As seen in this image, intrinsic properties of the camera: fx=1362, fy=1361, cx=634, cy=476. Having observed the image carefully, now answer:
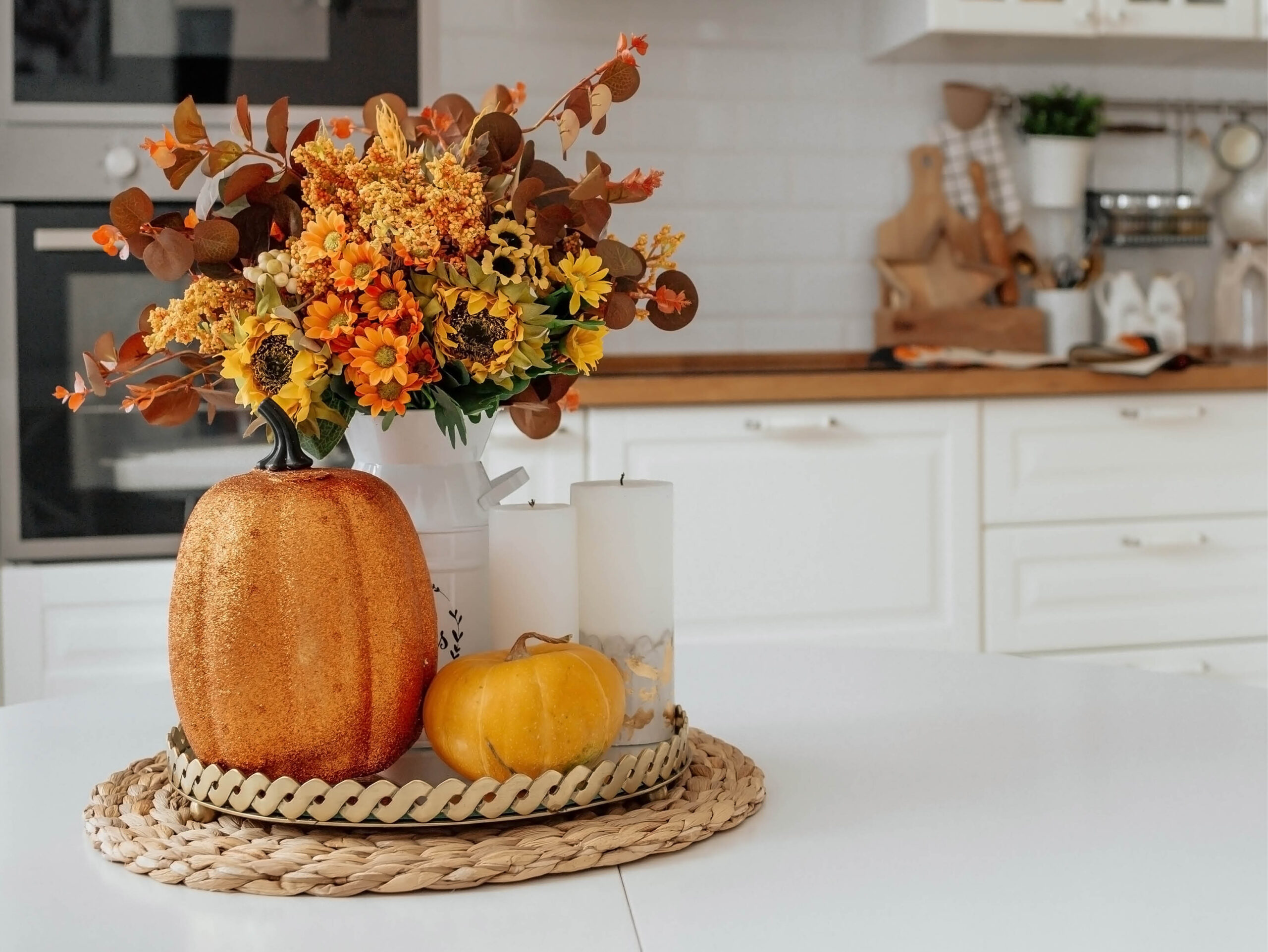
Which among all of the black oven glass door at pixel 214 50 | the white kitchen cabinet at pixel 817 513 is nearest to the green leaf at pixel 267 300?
the white kitchen cabinet at pixel 817 513

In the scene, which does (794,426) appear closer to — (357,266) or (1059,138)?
(1059,138)

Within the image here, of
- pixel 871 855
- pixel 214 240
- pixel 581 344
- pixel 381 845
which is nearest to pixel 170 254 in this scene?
pixel 214 240

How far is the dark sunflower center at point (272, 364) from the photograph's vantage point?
2.38 ft

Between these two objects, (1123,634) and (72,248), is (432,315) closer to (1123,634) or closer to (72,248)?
(72,248)

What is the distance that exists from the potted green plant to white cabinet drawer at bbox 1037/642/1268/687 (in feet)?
3.61

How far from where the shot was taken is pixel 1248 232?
3.26m

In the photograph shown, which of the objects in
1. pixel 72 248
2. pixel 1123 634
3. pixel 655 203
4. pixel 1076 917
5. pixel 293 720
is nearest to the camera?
pixel 1076 917

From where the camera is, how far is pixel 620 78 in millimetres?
821

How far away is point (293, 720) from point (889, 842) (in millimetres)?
325

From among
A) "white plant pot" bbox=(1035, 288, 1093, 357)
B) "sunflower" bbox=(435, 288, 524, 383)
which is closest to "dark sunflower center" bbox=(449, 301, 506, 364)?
"sunflower" bbox=(435, 288, 524, 383)

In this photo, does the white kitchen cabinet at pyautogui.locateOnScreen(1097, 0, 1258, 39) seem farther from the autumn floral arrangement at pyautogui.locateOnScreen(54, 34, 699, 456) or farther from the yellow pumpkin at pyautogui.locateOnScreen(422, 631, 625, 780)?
the yellow pumpkin at pyautogui.locateOnScreen(422, 631, 625, 780)

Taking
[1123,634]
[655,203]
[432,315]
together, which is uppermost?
[655,203]

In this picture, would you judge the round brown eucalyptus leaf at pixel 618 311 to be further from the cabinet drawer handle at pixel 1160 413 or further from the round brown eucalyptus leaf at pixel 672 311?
the cabinet drawer handle at pixel 1160 413

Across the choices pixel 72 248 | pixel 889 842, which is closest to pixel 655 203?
pixel 72 248
